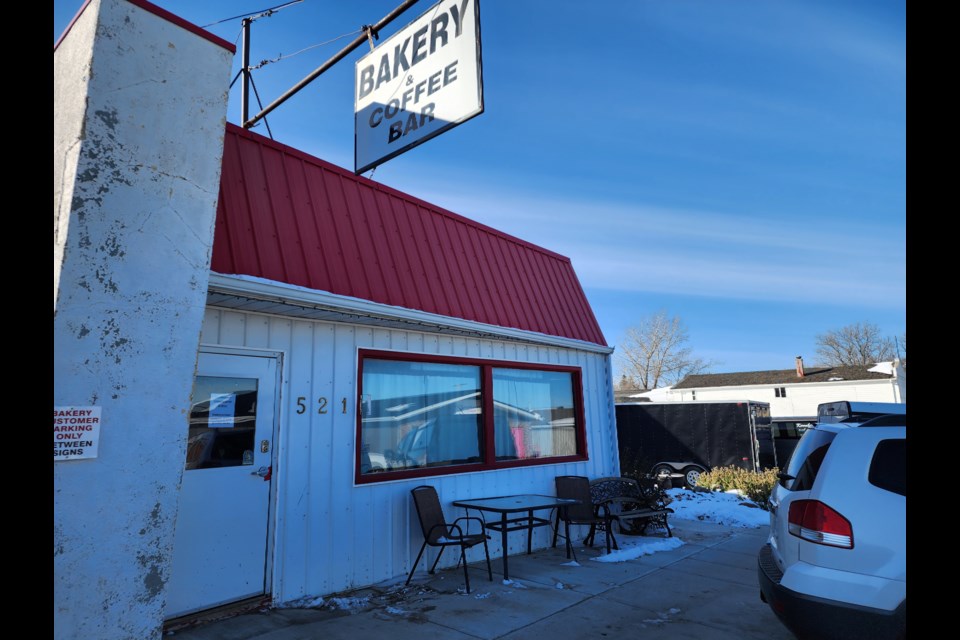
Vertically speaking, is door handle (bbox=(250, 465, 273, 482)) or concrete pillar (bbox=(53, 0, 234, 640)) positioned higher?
concrete pillar (bbox=(53, 0, 234, 640))

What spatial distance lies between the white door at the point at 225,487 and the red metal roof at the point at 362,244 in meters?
1.04

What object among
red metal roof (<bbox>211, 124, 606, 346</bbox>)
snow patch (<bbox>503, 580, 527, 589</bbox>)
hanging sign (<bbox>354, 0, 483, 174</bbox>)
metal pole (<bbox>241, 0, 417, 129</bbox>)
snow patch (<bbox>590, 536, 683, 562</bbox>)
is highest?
metal pole (<bbox>241, 0, 417, 129</bbox>)

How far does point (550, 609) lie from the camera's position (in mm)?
5410

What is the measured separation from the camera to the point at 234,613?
507cm

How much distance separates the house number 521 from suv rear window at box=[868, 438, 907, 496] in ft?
15.5

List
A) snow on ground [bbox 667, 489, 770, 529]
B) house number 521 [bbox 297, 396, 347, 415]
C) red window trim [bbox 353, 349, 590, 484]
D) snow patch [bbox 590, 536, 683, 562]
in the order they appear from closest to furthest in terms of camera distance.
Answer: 1. house number 521 [bbox 297, 396, 347, 415]
2. red window trim [bbox 353, 349, 590, 484]
3. snow patch [bbox 590, 536, 683, 562]
4. snow on ground [bbox 667, 489, 770, 529]

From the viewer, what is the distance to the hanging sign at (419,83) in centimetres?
456

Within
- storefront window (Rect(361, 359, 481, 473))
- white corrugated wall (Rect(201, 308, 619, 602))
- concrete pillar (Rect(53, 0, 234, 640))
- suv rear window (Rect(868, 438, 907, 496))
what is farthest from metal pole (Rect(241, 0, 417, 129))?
suv rear window (Rect(868, 438, 907, 496))

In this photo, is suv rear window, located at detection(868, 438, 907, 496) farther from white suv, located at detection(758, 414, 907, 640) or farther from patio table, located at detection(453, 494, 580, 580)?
patio table, located at detection(453, 494, 580, 580)

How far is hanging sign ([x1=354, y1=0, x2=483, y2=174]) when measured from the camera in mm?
4562

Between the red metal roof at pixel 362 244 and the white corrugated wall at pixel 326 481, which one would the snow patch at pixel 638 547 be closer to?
the white corrugated wall at pixel 326 481

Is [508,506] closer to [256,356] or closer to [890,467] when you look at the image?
[256,356]

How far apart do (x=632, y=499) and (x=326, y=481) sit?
199 inches

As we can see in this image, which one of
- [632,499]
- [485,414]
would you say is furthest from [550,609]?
[632,499]
